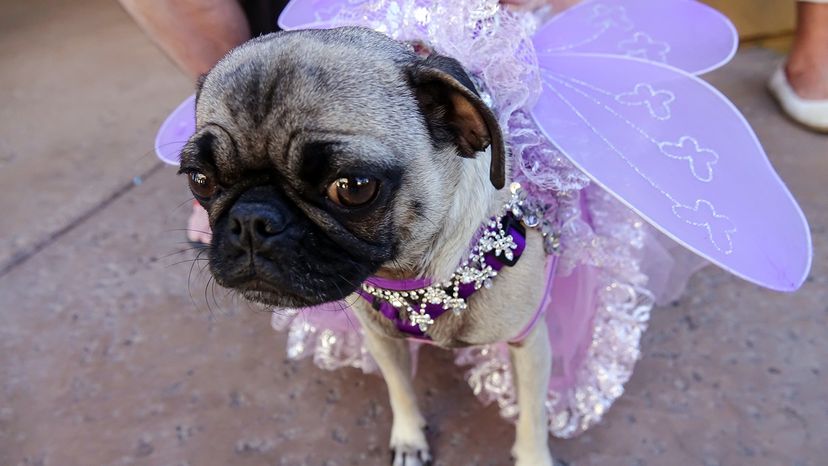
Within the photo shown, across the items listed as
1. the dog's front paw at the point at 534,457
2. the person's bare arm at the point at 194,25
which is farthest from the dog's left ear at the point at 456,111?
the person's bare arm at the point at 194,25

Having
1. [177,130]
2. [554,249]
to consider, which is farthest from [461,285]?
[177,130]

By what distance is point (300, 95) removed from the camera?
3.63ft

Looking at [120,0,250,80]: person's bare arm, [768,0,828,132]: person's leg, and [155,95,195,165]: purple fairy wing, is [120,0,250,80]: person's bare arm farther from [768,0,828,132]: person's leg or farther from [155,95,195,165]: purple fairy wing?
[768,0,828,132]: person's leg

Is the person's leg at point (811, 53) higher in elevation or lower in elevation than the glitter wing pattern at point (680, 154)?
lower

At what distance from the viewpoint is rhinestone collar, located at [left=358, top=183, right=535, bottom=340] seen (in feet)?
4.38

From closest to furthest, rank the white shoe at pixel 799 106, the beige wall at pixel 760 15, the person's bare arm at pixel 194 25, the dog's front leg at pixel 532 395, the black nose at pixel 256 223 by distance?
the black nose at pixel 256 223 < the dog's front leg at pixel 532 395 < the person's bare arm at pixel 194 25 < the white shoe at pixel 799 106 < the beige wall at pixel 760 15

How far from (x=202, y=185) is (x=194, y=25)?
110 cm

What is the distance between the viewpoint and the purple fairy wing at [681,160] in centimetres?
134

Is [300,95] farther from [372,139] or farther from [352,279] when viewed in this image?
[352,279]

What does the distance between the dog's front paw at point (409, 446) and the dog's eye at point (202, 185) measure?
85cm

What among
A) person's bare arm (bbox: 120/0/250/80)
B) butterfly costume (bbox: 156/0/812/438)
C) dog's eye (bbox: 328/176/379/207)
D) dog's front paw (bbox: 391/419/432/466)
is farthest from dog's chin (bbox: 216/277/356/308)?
person's bare arm (bbox: 120/0/250/80)

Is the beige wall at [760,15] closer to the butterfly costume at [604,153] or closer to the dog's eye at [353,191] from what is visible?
the butterfly costume at [604,153]

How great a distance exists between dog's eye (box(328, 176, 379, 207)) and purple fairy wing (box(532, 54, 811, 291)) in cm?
45

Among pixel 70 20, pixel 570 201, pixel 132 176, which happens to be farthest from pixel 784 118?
pixel 70 20
